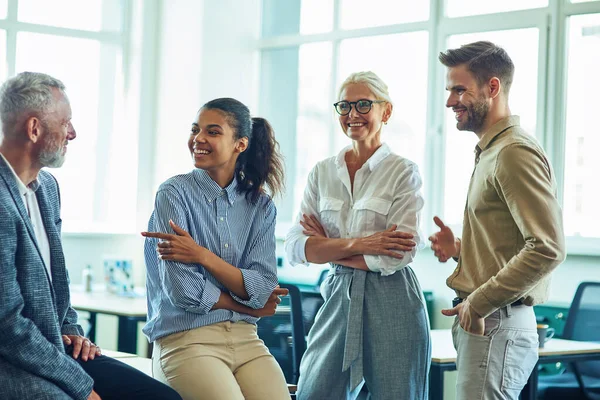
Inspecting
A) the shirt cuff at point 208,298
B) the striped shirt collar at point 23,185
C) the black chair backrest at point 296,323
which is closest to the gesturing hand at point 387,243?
the shirt cuff at point 208,298

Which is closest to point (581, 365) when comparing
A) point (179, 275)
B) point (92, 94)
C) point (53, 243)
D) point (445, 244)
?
point (445, 244)

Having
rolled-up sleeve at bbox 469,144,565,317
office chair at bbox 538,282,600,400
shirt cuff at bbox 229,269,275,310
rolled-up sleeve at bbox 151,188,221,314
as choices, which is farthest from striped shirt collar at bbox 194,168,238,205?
office chair at bbox 538,282,600,400

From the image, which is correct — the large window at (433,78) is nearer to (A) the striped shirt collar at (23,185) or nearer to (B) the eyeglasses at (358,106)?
(B) the eyeglasses at (358,106)

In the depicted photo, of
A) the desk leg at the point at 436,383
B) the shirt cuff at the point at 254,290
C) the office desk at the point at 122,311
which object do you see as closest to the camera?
the shirt cuff at the point at 254,290

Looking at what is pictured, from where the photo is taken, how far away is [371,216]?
9.09ft

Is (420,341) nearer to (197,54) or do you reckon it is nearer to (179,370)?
(179,370)

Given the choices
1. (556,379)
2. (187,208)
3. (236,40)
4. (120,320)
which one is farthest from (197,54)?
(187,208)

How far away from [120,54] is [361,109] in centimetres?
447

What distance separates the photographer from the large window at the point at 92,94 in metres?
6.53

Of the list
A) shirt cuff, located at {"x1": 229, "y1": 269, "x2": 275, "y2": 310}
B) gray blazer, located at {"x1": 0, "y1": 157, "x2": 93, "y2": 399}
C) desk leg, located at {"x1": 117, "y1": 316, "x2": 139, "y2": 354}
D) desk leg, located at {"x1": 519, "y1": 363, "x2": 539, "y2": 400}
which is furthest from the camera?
desk leg, located at {"x1": 117, "y1": 316, "x2": 139, "y2": 354}

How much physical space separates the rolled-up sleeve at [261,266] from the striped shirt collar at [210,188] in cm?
13

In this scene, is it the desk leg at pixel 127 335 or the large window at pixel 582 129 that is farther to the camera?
the large window at pixel 582 129

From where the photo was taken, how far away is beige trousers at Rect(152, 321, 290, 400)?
2387 millimetres

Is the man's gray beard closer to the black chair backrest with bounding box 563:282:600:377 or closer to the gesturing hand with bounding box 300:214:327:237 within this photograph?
the gesturing hand with bounding box 300:214:327:237
